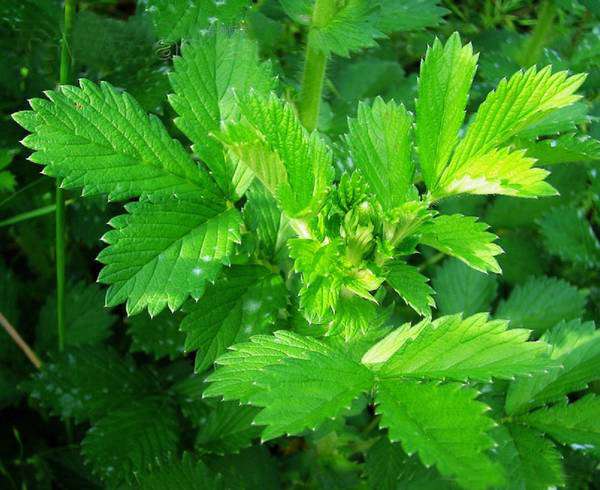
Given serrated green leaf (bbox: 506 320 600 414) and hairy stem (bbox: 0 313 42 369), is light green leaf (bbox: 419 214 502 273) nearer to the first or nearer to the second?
serrated green leaf (bbox: 506 320 600 414)

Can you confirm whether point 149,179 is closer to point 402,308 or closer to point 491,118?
point 491,118

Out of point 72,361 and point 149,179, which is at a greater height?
point 149,179

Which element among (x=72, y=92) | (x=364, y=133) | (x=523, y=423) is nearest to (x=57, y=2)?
(x=72, y=92)

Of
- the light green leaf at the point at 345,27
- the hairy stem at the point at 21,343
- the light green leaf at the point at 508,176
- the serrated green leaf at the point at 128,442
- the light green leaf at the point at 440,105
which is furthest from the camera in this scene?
the hairy stem at the point at 21,343

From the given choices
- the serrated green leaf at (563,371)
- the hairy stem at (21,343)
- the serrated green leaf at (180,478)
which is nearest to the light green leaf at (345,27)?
the serrated green leaf at (563,371)

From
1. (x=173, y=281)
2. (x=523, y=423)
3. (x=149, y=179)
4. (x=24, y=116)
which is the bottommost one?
(x=523, y=423)

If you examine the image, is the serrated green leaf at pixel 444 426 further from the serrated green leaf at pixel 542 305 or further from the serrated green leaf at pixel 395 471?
the serrated green leaf at pixel 542 305

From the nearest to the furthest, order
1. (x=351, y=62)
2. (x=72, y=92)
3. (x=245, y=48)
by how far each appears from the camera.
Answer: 1. (x=72, y=92)
2. (x=245, y=48)
3. (x=351, y=62)

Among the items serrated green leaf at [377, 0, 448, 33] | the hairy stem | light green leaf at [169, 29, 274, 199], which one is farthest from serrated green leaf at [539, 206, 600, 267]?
the hairy stem
